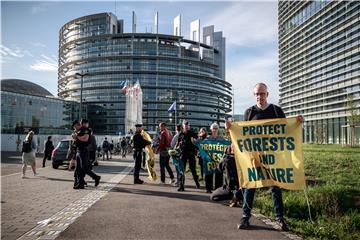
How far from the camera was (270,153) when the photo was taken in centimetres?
581

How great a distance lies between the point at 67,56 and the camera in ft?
427

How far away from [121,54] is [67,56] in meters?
25.3

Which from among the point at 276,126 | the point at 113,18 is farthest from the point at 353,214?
the point at 113,18

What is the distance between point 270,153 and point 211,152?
421 cm

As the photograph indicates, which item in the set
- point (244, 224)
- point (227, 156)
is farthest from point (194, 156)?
point (244, 224)

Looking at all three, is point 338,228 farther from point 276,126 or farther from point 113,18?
point 113,18

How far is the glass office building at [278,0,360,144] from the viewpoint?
64875 millimetres

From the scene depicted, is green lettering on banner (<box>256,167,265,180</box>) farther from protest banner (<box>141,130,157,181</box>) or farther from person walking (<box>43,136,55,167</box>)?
person walking (<box>43,136,55,167</box>)

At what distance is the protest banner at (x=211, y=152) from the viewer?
31.6ft

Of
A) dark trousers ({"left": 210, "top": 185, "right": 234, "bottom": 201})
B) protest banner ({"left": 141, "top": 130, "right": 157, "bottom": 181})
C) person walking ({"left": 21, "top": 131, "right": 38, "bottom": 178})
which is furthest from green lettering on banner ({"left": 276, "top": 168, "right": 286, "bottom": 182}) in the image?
person walking ({"left": 21, "top": 131, "right": 38, "bottom": 178})

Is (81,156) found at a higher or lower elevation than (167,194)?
higher

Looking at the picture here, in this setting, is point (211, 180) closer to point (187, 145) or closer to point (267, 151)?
point (187, 145)

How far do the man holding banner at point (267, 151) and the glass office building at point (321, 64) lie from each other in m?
55.1

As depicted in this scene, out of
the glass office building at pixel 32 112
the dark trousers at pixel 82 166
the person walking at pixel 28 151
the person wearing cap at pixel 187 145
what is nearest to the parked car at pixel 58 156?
the person walking at pixel 28 151
